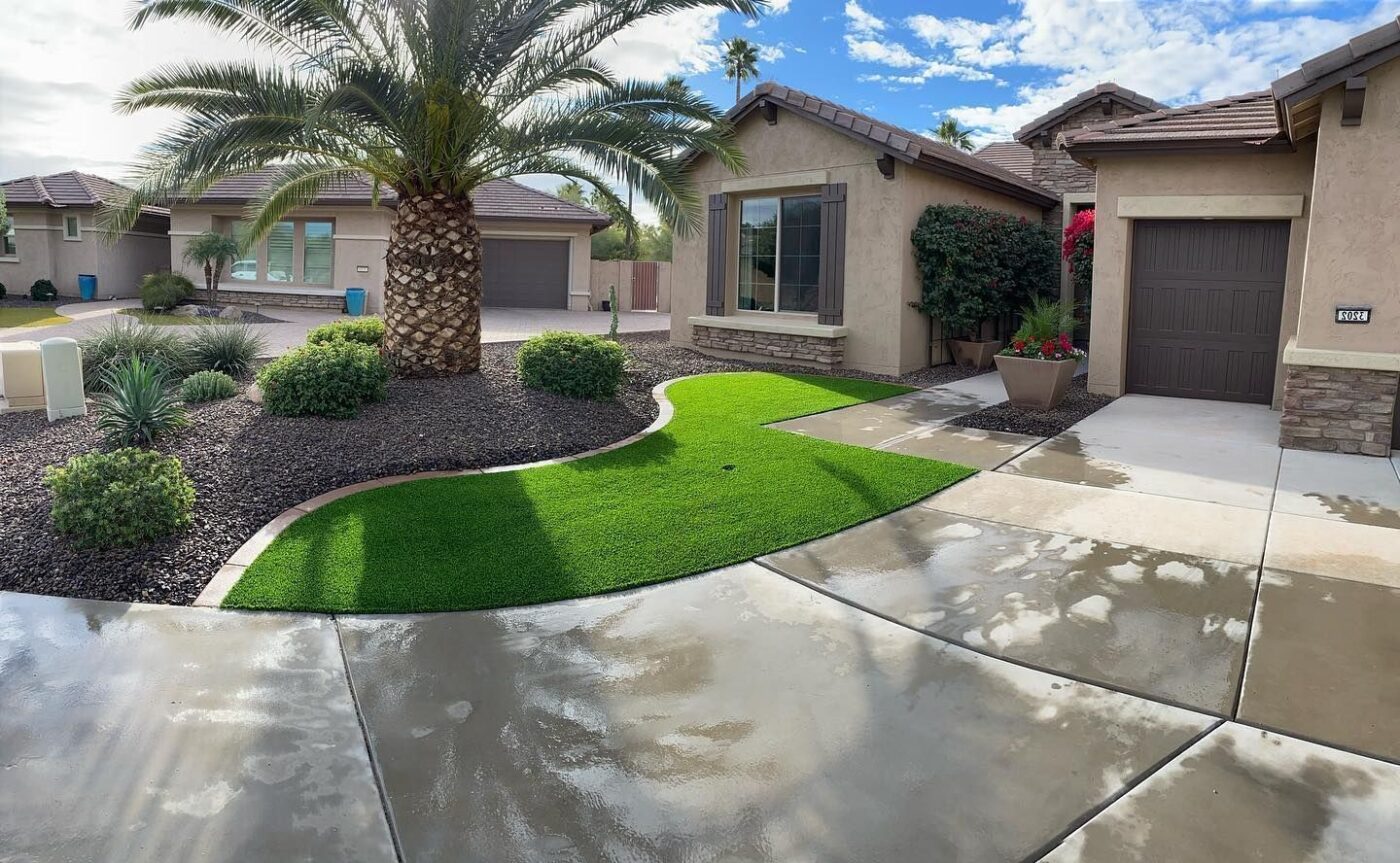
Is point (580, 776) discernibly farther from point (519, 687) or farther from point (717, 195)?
point (717, 195)

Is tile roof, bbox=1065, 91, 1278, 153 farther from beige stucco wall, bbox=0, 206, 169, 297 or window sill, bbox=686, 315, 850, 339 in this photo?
beige stucco wall, bbox=0, 206, 169, 297

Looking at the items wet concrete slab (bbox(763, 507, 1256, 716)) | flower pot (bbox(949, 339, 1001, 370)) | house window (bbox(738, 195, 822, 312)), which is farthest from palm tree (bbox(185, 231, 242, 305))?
wet concrete slab (bbox(763, 507, 1256, 716))

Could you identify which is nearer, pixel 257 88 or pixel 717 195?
pixel 257 88

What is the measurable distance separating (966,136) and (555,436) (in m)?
30.9

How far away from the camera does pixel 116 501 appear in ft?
18.2

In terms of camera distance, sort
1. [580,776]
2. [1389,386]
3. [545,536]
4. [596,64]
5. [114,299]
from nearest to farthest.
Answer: [580,776] → [545,536] → [1389,386] → [596,64] → [114,299]

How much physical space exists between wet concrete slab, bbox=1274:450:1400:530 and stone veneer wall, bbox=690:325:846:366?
6.70 m

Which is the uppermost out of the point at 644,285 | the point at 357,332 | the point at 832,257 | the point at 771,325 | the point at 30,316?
the point at 832,257

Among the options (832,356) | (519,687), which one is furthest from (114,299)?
(519,687)

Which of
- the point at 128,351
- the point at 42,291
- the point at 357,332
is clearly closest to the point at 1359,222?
the point at 357,332

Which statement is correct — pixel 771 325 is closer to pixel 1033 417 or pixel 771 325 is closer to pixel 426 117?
pixel 1033 417

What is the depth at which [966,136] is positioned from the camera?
3481 centimetres

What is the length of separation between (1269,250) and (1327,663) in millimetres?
8373

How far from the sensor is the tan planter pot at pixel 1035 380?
10281 mm
